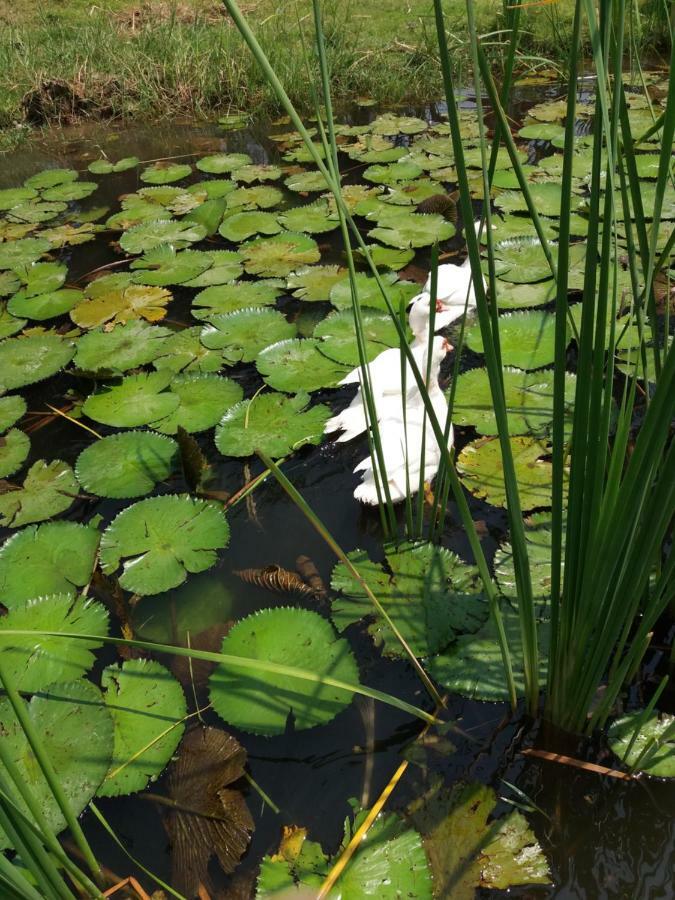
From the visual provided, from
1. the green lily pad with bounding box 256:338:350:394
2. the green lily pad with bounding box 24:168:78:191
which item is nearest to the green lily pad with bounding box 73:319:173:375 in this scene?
the green lily pad with bounding box 256:338:350:394

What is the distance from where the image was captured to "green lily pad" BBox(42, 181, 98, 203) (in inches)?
125

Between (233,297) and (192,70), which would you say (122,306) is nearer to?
(233,297)

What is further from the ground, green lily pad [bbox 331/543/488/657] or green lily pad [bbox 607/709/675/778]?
green lily pad [bbox 331/543/488/657]

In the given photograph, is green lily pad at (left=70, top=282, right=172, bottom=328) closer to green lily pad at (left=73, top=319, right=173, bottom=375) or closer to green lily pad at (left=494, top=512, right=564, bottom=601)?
green lily pad at (left=73, top=319, right=173, bottom=375)

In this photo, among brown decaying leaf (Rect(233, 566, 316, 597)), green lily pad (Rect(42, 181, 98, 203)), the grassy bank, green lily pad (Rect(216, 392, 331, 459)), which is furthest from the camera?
the grassy bank

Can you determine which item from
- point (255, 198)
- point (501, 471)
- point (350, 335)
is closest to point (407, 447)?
point (501, 471)

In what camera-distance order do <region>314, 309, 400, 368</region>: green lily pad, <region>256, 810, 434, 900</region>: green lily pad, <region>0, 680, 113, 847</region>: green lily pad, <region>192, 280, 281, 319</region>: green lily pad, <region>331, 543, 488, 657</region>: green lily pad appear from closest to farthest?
1. <region>256, 810, 434, 900</region>: green lily pad
2. <region>0, 680, 113, 847</region>: green lily pad
3. <region>331, 543, 488, 657</region>: green lily pad
4. <region>314, 309, 400, 368</region>: green lily pad
5. <region>192, 280, 281, 319</region>: green lily pad

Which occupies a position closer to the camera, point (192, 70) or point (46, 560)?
point (46, 560)

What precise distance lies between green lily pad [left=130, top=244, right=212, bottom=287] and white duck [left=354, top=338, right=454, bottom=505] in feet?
3.92

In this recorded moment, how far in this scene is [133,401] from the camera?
185cm

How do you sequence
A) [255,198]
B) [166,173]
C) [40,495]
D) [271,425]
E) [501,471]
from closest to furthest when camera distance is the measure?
[501,471]
[40,495]
[271,425]
[255,198]
[166,173]

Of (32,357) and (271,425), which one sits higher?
(32,357)

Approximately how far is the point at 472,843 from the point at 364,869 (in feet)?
0.51

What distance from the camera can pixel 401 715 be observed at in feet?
3.69
